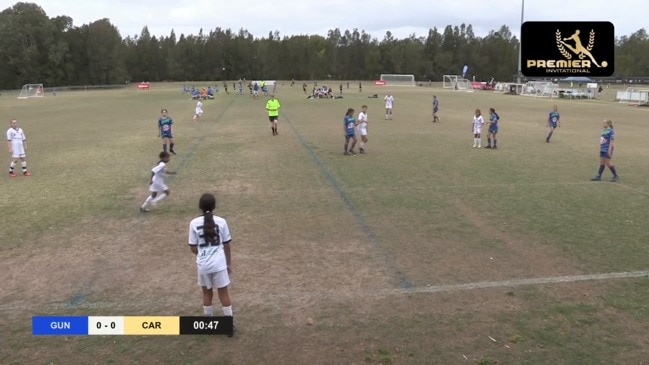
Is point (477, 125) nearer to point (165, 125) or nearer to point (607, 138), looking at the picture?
point (607, 138)

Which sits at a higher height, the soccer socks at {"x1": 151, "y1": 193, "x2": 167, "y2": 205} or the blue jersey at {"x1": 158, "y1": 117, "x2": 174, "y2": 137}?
the blue jersey at {"x1": 158, "y1": 117, "x2": 174, "y2": 137}

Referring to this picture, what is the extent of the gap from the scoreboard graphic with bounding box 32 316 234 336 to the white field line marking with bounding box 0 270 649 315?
3.03 ft

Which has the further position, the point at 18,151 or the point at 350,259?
the point at 18,151

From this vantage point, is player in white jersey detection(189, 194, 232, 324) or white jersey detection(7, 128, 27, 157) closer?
player in white jersey detection(189, 194, 232, 324)

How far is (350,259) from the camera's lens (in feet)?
25.1

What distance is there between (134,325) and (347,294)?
8.92ft

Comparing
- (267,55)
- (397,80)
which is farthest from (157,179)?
(267,55)

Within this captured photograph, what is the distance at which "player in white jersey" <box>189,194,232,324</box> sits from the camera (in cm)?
512

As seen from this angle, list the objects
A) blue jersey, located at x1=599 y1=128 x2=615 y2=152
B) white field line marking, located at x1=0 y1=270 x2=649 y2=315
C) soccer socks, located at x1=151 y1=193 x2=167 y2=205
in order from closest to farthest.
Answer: white field line marking, located at x1=0 y1=270 x2=649 y2=315
soccer socks, located at x1=151 y1=193 x2=167 y2=205
blue jersey, located at x1=599 y1=128 x2=615 y2=152

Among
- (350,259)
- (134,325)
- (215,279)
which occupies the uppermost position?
(215,279)

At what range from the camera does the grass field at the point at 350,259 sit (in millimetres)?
5188

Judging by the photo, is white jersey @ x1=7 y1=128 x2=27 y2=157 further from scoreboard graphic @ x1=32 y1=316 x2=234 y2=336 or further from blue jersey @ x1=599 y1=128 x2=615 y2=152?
blue jersey @ x1=599 y1=128 x2=615 y2=152

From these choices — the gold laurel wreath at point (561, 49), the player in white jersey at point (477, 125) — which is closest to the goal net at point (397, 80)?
the player in white jersey at point (477, 125)

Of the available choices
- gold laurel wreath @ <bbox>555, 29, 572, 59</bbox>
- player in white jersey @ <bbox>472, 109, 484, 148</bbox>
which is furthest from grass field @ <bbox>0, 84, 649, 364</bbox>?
gold laurel wreath @ <bbox>555, 29, 572, 59</bbox>
